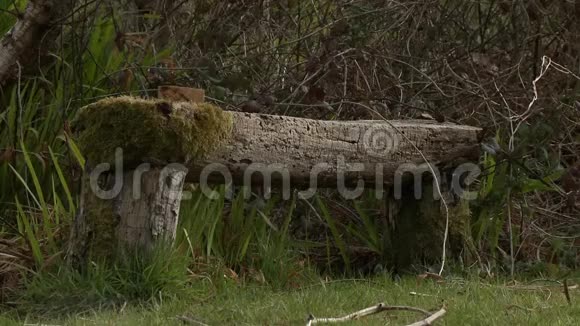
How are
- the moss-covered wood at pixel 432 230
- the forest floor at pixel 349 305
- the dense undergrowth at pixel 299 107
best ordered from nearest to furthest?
the forest floor at pixel 349 305 < the dense undergrowth at pixel 299 107 < the moss-covered wood at pixel 432 230

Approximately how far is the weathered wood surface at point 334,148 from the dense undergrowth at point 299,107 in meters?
0.30

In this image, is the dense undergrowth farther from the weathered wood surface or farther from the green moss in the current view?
the green moss

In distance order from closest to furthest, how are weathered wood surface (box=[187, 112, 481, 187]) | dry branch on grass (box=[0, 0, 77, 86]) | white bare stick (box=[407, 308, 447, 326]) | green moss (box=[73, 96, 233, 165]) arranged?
1. white bare stick (box=[407, 308, 447, 326])
2. green moss (box=[73, 96, 233, 165])
3. weathered wood surface (box=[187, 112, 481, 187])
4. dry branch on grass (box=[0, 0, 77, 86])

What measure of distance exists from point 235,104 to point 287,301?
2418 mm

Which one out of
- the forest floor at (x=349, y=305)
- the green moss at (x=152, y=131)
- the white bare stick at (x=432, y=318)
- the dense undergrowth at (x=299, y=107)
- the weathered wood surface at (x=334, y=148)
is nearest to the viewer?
the white bare stick at (x=432, y=318)

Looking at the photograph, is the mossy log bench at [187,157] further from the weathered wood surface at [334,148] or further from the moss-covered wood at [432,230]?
the moss-covered wood at [432,230]

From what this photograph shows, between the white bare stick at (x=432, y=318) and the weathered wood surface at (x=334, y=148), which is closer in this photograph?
the white bare stick at (x=432, y=318)

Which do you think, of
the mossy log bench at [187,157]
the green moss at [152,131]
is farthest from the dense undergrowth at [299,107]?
the green moss at [152,131]

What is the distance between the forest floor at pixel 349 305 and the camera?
4.18 m

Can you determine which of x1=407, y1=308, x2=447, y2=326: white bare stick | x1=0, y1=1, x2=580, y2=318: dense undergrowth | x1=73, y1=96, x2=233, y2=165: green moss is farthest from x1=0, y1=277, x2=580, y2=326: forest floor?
x1=73, y1=96, x2=233, y2=165: green moss

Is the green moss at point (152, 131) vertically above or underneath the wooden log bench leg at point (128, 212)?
above

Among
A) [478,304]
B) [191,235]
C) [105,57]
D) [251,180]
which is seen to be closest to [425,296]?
[478,304]

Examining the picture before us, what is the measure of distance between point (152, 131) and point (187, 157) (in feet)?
0.72

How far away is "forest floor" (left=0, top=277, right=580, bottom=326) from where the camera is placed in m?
4.18
